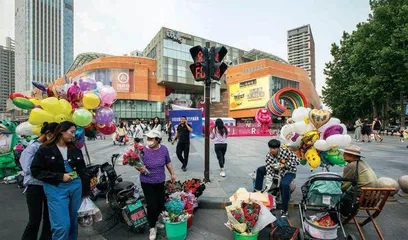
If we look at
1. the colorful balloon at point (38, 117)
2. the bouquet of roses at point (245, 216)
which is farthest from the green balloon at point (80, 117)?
the bouquet of roses at point (245, 216)

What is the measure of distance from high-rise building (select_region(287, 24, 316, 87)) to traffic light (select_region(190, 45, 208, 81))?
529 ft

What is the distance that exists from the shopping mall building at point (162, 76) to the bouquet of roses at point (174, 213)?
4667cm

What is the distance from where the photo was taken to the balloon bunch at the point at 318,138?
4070mm

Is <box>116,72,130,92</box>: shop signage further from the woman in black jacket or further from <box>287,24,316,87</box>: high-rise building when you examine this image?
<box>287,24,316,87</box>: high-rise building

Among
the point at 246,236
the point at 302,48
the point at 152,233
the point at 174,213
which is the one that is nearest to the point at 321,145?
the point at 246,236

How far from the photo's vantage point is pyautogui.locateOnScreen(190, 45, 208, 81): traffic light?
5496 mm

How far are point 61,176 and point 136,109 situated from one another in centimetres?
5111

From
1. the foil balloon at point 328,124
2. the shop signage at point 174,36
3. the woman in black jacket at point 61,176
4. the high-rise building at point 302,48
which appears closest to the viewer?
the woman in black jacket at point 61,176

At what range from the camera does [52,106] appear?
12.1 feet

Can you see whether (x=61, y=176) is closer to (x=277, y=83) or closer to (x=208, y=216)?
(x=208, y=216)

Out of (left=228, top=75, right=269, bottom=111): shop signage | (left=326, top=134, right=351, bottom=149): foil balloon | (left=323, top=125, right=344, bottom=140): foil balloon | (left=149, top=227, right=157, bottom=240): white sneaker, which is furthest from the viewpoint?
(left=228, top=75, right=269, bottom=111): shop signage

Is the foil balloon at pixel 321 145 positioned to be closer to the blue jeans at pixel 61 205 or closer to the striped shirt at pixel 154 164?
the striped shirt at pixel 154 164

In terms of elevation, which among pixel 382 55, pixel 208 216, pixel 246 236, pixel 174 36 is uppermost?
pixel 174 36

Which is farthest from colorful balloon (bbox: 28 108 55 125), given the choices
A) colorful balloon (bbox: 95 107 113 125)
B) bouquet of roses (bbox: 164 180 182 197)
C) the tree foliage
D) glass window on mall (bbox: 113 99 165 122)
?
glass window on mall (bbox: 113 99 165 122)
